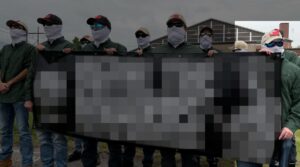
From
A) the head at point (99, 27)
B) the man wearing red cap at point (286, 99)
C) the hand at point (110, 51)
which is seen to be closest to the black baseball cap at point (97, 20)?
the head at point (99, 27)

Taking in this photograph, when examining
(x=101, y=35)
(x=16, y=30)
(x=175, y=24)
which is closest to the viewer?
Result: (x=175, y=24)

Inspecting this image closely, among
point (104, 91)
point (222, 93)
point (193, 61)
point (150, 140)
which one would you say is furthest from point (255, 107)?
point (104, 91)

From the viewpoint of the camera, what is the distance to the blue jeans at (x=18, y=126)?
17.5 feet

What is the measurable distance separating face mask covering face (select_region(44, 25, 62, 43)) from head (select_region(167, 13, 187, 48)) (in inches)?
57.7

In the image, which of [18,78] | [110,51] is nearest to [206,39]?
[110,51]

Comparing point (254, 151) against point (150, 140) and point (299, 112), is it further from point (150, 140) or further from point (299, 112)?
point (150, 140)

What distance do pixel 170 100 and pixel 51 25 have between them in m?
1.90

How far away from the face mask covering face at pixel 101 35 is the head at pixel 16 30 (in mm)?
1277

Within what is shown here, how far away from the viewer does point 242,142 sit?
161 inches

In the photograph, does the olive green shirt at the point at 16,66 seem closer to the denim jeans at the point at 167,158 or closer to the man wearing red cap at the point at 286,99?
the denim jeans at the point at 167,158

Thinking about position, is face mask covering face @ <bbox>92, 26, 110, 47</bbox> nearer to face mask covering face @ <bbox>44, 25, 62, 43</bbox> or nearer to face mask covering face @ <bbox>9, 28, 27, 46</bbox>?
face mask covering face @ <bbox>44, 25, 62, 43</bbox>

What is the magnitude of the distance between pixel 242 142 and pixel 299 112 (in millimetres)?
720

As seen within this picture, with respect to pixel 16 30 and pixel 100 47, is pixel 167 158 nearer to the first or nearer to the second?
pixel 100 47

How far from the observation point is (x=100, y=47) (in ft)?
15.9
